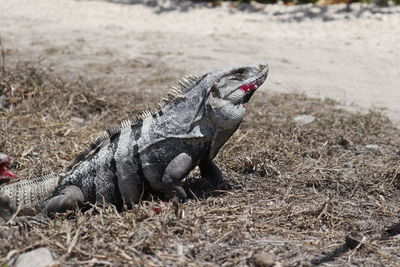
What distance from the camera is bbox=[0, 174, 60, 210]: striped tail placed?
483 cm

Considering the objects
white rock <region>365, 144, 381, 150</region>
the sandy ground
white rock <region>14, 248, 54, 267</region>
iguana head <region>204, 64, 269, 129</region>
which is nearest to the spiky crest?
iguana head <region>204, 64, 269, 129</region>

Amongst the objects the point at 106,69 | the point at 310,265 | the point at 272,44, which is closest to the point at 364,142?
the point at 310,265

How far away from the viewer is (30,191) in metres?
4.89

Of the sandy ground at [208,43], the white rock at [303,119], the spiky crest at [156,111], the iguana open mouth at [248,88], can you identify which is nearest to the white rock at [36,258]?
the spiky crest at [156,111]

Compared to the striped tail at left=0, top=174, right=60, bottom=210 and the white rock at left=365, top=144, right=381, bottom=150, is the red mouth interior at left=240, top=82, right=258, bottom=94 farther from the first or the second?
the white rock at left=365, top=144, right=381, bottom=150

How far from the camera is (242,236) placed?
12.9ft

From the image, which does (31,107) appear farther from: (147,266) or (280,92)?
(147,266)

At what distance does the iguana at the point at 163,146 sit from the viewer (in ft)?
15.2

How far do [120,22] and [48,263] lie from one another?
10758 millimetres

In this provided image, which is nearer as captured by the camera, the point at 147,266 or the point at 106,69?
the point at 147,266

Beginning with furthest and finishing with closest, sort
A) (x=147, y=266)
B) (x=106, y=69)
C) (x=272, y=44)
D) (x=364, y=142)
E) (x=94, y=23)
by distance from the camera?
(x=94, y=23)
(x=272, y=44)
(x=106, y=69)
(x=364, y=142)
(x=147, y=266)

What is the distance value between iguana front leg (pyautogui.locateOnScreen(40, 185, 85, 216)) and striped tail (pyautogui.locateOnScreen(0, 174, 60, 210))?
16cm

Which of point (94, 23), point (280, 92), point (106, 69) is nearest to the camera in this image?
point (280, 92)

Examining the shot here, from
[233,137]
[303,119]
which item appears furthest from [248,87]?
[303,119]
